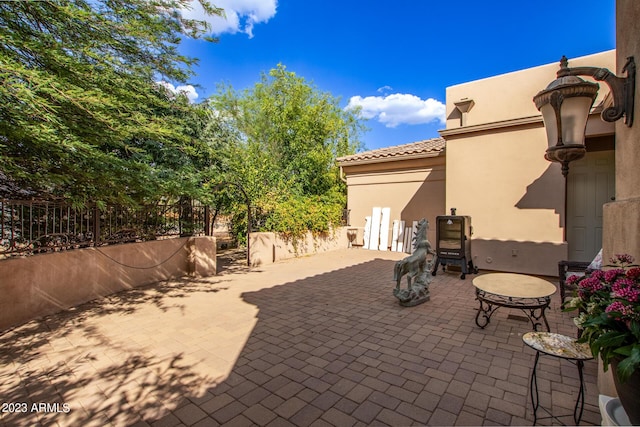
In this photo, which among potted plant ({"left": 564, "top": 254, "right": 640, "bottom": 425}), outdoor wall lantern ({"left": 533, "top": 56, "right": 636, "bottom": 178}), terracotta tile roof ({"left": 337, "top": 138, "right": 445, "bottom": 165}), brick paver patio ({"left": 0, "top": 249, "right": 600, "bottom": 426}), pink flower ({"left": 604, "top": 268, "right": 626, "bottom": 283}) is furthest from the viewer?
terracotta tile roof ({"left": 337, "top": 138, "right": 445, "bottom": 165})

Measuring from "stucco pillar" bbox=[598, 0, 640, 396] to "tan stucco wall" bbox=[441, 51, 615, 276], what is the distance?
495cm

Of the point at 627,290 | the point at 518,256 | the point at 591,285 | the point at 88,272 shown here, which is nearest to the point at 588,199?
the point at 518,256

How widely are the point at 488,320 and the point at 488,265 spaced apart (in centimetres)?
374

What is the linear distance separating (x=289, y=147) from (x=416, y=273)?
41.5 ft

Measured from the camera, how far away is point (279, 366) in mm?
2934

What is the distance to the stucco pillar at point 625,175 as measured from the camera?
1.88 meters

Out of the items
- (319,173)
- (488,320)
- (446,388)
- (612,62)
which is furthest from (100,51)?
(319,173)

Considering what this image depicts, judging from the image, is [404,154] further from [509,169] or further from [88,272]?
[88,272]

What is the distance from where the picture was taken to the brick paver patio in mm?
2236

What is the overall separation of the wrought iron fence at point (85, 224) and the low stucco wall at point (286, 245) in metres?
1.67

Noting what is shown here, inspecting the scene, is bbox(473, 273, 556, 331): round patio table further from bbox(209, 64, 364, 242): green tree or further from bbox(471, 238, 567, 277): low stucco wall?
bbox(209, 64, 364, 242): green tree

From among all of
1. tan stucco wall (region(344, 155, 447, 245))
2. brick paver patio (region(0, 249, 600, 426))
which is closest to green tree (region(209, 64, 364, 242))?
tan stucco wall (region(344, 155, 447, 245))

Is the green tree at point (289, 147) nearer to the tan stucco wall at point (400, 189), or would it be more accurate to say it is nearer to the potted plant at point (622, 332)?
the tan stucco wall at point (400, 189)

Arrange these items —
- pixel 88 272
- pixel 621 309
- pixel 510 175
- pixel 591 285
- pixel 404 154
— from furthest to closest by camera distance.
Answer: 1. pixel 404 154
2. pixel 510 175
3. pixel 88 272
4. pixel 591 285
5. pixel 621 309
